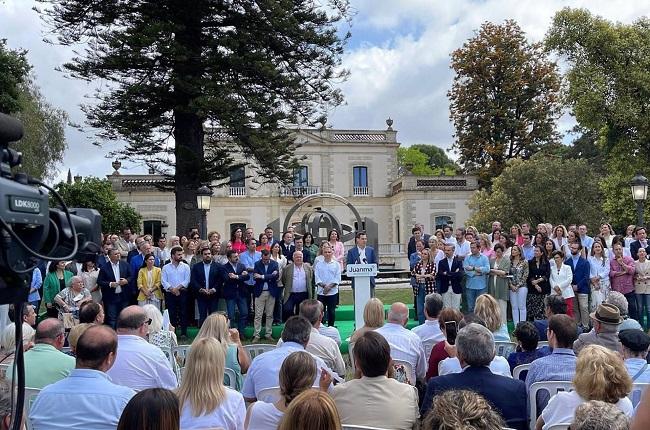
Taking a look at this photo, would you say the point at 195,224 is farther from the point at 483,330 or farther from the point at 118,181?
the point at 118,181

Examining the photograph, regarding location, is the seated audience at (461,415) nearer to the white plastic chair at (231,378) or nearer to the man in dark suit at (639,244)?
the white plastic chair at (231,378)

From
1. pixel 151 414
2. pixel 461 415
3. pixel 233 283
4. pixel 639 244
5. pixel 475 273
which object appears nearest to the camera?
pixel 461 415

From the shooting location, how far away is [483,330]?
13.9ft

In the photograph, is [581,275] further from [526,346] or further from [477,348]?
[477,348]

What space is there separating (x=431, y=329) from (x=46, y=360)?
3.56 metres

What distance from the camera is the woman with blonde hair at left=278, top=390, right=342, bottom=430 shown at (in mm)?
2535

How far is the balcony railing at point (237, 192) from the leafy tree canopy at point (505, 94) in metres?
15.7

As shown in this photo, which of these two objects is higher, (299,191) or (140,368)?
(299,191)

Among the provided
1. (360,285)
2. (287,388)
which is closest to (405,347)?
(287,388)

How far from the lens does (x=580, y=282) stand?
440 inches

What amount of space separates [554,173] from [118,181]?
79.1 feet

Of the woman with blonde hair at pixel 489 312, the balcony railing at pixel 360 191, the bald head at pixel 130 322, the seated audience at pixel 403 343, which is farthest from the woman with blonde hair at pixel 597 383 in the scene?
the balcony railing at pixel 360 191

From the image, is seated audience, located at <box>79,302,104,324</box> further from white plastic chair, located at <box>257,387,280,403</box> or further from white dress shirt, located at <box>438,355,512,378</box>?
white dress shirt, located at <box>438,355,512,378</box>

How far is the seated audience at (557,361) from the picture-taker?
442 cm
